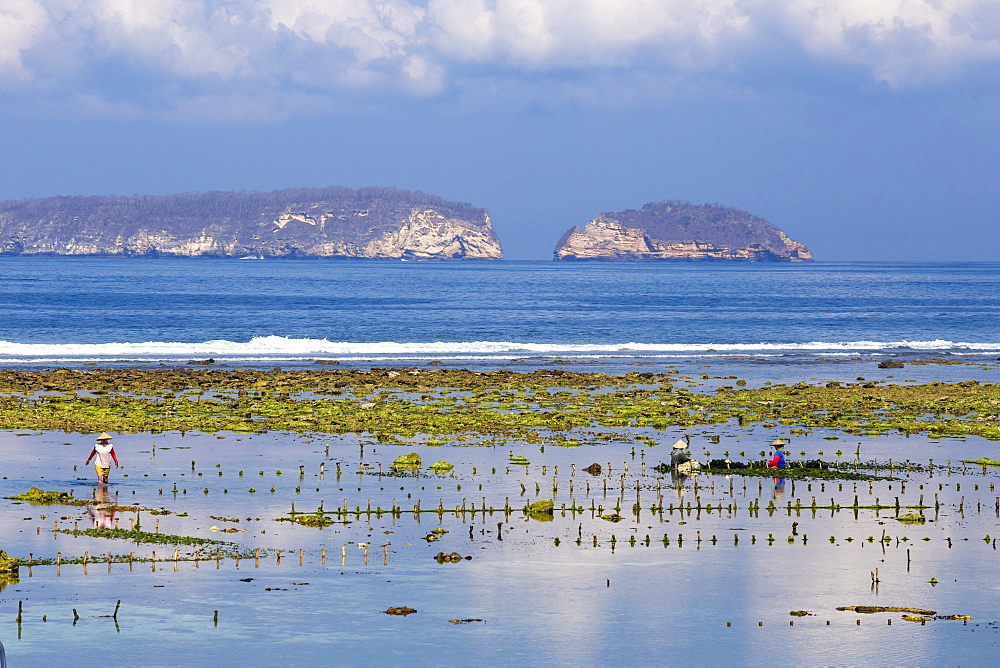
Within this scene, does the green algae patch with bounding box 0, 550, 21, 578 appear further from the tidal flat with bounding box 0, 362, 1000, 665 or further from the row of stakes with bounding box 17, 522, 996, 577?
the row of stakes with bounding box 17, 522, 996, 577

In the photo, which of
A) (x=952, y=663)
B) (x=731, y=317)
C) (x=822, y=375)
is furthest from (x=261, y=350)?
(x=952, y=663)

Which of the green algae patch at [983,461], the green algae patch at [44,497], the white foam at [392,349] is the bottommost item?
the green algae patch at [44,497]

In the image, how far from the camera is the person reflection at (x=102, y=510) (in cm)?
2936

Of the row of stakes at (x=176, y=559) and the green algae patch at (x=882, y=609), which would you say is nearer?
the green algae patch at (x=882, y=609)

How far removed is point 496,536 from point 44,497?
1274cm

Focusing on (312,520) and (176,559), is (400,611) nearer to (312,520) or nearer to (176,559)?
(176,559)

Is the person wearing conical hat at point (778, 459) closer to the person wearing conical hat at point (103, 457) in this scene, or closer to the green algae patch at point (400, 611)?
the green algae patch at point (400, 611)

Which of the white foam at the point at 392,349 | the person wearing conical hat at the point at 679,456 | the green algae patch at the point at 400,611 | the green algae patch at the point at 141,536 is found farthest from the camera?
the white foam at the point at 392,349

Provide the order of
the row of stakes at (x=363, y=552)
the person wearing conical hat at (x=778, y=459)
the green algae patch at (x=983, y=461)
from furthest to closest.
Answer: the green algae patch at (x=983, y=461), the person wearing conical hat at (x=778, y=459), the row of stakes at (x=363, y=552)

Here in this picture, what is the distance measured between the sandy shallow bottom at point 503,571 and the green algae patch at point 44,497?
62cm

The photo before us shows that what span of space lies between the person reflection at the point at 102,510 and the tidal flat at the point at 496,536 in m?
0.13

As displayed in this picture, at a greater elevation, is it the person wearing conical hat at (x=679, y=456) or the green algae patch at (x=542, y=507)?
the person wearing conical hat at (x=679, y=456)

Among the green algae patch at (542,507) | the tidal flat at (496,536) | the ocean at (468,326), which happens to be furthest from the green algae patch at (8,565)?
the ocean at (468,326)

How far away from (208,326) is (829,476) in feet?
278
